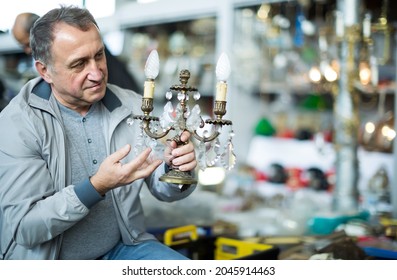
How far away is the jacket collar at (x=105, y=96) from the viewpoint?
112 centimetres

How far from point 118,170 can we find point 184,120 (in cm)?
16

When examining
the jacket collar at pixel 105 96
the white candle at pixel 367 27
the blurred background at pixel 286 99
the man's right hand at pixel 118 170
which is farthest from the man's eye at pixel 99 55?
the white candle at pixel 367 27

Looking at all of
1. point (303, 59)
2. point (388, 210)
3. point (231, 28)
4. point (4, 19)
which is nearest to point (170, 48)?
point (231, 28)

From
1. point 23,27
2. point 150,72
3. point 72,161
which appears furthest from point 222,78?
point 23,27

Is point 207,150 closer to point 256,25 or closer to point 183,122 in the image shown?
point 183,122

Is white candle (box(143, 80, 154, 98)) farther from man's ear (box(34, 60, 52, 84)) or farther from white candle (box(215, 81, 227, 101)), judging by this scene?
man's ear (box(34, 60, 52, 84))

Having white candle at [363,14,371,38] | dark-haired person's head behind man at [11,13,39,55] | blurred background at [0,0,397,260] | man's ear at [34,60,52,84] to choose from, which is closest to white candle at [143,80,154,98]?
man's ear at [34,60,52,84]

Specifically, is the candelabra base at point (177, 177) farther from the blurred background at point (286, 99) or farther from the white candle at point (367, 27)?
the white candle at point (367, 27)

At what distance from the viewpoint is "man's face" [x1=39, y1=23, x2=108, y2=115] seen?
1059 mm

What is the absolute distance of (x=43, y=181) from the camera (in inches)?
41.5

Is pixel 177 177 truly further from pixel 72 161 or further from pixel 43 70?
pixel 43 70

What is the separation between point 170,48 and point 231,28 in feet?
1.41

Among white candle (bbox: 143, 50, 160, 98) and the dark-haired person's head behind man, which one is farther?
the dark-haired person's head behind man

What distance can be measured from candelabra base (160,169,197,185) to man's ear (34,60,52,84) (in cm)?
31
